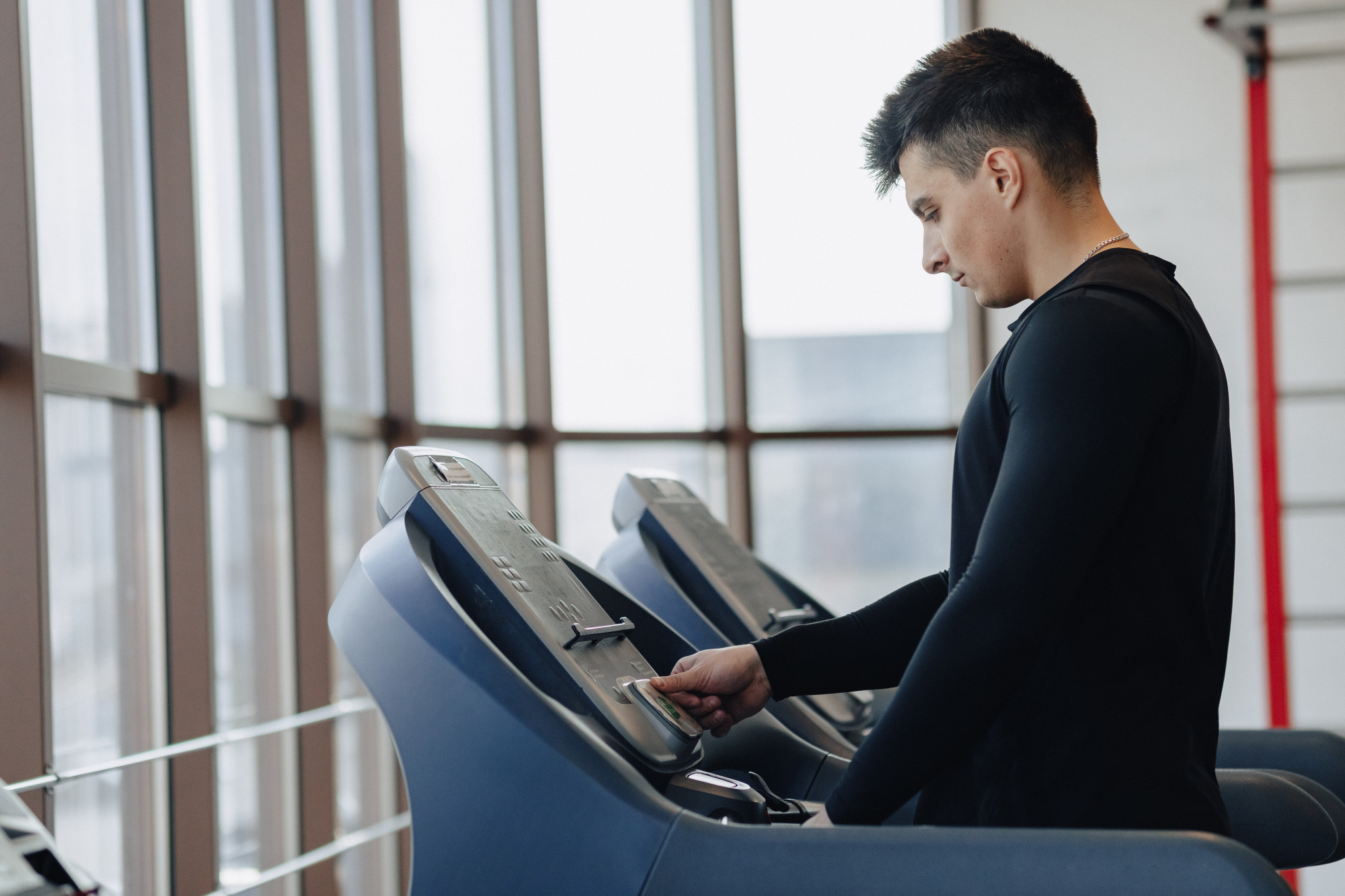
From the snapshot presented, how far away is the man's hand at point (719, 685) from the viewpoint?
1.25m

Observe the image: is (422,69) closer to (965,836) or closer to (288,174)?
(288,174)

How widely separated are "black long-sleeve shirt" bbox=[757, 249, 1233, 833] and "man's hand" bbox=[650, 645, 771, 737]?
0.84ft

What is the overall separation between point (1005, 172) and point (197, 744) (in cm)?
174

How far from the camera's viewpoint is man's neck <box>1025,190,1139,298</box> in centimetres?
106

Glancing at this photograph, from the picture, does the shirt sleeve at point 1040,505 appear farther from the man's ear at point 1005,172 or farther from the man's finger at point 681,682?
the man's finger at point 681,682

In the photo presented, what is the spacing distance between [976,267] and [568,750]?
57 centimetres

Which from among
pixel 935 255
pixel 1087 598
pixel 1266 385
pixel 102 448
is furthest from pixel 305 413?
pixel 1266 385

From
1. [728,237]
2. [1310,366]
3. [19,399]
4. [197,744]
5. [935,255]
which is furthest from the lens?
[728,237]

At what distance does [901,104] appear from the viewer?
113 centimetres

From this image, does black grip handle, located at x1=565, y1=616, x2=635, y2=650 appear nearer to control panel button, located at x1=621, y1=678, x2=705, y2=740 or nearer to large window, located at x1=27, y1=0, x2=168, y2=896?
control panel button, located at x1=621, y1=678, x2=705, y2=740

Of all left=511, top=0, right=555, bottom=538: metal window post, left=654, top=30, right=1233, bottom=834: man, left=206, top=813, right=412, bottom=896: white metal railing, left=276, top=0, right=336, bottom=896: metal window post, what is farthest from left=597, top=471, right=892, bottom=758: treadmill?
left=511, top=0, right=555, bottom=538: metal window post

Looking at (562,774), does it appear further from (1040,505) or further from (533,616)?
(1040,505)

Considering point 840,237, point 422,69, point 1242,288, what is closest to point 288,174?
point 422,69

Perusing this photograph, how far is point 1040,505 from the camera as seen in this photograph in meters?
0.90
